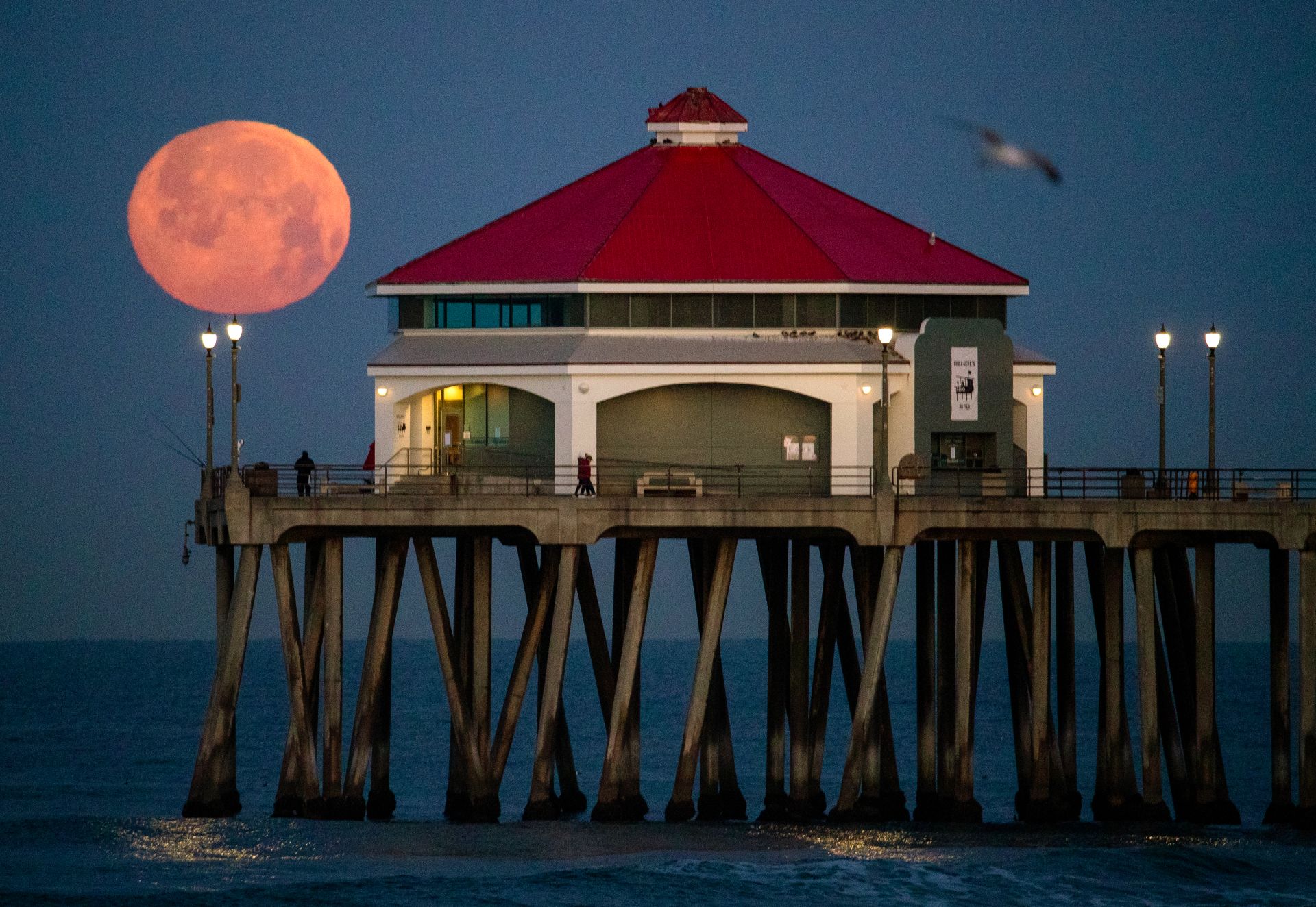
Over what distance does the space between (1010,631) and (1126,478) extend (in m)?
6.27

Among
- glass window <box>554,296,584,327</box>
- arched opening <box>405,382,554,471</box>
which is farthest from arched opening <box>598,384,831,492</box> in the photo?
glass window <box>554,296,584,327</box>

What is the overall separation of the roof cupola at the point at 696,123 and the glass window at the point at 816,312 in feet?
25.7

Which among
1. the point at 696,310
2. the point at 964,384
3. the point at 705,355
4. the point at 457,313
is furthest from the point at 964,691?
the point at 457,313

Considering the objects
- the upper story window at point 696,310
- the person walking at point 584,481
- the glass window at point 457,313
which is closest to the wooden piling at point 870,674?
the person walking at point 584,481

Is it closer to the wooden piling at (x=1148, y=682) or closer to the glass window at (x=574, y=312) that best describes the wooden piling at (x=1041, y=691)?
the wooden piling at (x=1148, y=682)

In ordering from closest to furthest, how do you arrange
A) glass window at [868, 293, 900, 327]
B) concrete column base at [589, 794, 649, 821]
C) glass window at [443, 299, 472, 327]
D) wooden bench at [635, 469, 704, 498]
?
concrete column base at [589, 794, 649, 821] < wooden bench at [635, 469, 704, 498] < glass window at [868, 293, 900, 327] < glass window at [443, 299, 472, 327]

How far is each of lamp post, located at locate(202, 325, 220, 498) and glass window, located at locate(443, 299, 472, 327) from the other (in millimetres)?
6960

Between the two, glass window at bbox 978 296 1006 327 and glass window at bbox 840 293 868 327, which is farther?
glass window at bbox 978 296 1006 327

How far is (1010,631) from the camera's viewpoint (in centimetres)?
5588

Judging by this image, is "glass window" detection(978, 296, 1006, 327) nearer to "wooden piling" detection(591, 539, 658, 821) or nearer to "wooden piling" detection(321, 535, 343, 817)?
"wooden piling" detection(591, 539, 658, 821)

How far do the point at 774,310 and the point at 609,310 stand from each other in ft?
12.5

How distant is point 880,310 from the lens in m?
56.4

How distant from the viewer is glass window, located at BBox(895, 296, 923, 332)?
56562mm

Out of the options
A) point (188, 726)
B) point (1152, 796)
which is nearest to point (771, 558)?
point (1152, 796)
